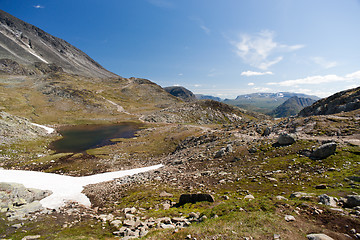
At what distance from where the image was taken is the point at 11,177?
29062 mm

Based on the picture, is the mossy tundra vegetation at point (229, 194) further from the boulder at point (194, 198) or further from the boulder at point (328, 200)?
the boulder at point (194, 198)

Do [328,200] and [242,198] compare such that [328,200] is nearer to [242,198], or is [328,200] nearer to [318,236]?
[318,236]

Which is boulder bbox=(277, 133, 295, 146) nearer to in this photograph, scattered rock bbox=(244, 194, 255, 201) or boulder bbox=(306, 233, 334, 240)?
scattered rock bbox=(244, 194, 255, 201)

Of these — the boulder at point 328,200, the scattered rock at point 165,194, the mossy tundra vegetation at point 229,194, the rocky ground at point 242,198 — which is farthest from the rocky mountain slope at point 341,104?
the scattered rock at point 165,194

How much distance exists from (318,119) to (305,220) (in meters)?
31.7

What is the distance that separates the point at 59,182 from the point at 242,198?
31.4m

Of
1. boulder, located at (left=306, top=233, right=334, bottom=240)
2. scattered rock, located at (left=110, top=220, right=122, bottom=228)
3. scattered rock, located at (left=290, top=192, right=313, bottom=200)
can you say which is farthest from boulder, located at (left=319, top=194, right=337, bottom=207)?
scattered rock, located at (left=110, top=220, right=122, bottom=228)

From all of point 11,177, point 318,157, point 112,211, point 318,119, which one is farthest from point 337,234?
point 11,177

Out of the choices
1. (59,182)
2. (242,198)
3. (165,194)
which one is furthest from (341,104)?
(59,182)

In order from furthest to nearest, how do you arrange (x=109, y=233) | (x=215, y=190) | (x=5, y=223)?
1. (x=215, y=190)
2. (x=5, y=223)
3. (x=109, y=233)

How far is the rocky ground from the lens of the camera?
1083 cm

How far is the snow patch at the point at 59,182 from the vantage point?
2144 cm

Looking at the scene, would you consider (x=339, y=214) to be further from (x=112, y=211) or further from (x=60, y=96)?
(x=60, y=96)

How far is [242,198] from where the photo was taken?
16.0m
